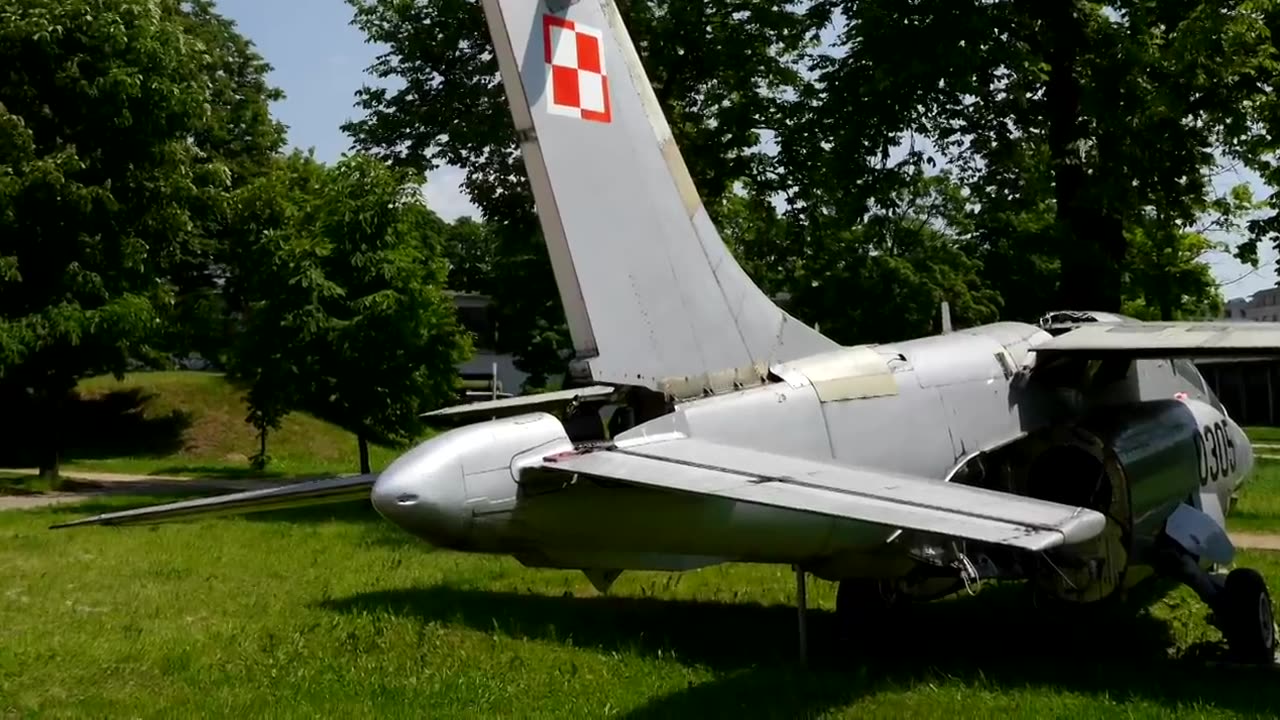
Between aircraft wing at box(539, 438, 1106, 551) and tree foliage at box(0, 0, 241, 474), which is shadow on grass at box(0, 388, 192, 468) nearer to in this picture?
tree foliage at box(0, 0, 241, 474)

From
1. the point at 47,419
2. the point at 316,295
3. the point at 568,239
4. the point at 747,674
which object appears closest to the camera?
the point at 568,239

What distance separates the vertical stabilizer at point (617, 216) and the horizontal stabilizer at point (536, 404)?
1.50 ft

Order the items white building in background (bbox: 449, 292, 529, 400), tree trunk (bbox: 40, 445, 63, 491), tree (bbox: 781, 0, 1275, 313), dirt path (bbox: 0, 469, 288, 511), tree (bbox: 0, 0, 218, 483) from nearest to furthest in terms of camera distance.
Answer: tree (bbox: 781, 0, 1275, 313), tree (bbox: 0, 0, 218, 483), dirt path (bbox: 0, 469, 288, 511), tree trunk (bbox: 40, 445, 63, 491), white building in background (bbox: 449, 292, 529, 400)

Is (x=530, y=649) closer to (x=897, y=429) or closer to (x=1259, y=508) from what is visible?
(x=897, y=429)

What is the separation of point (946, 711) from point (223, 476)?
83.5ft

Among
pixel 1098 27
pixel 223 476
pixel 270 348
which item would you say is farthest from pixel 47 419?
pixel 1098 27

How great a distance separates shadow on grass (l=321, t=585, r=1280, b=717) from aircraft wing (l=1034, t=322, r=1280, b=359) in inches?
88.8

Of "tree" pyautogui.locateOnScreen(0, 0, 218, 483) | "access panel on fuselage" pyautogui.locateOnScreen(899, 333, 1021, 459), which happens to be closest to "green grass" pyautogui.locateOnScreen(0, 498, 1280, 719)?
"access panel on fuselage" pyautogui.locateOnScreen(899, 333, 1021, 459)

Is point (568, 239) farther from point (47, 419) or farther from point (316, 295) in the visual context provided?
point (47, 419)

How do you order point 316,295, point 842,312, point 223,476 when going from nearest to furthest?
point 316,295, point 223,476, point 842,312

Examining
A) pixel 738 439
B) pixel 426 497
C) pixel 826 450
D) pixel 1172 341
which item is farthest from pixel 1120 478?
pixel 426 497

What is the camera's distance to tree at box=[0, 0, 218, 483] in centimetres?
2220

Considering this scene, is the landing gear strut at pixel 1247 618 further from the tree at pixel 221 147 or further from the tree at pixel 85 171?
the tree at pixel 221 147

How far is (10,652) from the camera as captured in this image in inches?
367
